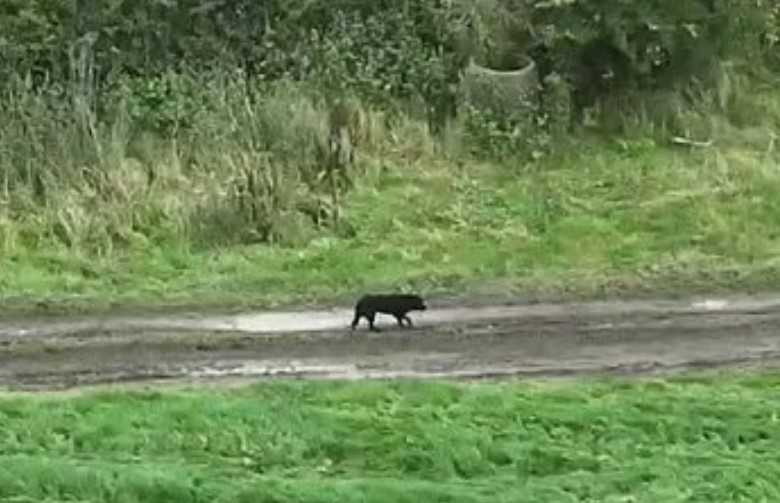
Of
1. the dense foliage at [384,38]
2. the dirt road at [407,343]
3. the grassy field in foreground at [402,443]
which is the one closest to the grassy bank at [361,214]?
the dirt road at [407,343]

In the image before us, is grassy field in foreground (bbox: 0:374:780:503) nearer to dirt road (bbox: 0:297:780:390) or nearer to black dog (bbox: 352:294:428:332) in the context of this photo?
dirt road (bbox: 0:297:780:390)

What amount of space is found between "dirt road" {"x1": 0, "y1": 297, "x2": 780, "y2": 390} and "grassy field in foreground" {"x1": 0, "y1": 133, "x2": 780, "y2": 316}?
1.87 feet

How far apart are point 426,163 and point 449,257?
232cm

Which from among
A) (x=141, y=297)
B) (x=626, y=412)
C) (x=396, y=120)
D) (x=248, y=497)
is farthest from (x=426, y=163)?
(x=248, y=497)

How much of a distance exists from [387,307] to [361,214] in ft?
9.71

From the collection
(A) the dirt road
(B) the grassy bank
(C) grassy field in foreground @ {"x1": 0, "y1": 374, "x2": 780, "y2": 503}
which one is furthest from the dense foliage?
(C) grassy field in foreground @ {"x1": 0, "y1": 374, "x2": 780, "y2": 503}

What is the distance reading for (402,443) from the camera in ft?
38.4

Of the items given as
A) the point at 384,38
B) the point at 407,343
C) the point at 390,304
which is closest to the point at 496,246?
the point at 390,304

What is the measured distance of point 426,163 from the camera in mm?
18672

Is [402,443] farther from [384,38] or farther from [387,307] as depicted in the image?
[384,38]

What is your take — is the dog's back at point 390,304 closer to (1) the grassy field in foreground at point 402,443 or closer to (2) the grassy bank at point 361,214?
(2) the grassy bank at point 361,214

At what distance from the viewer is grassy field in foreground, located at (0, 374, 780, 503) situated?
35.6 feet

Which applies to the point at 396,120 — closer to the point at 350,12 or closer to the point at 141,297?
the point at 350,12

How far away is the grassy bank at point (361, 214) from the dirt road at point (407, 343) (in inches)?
22.1
